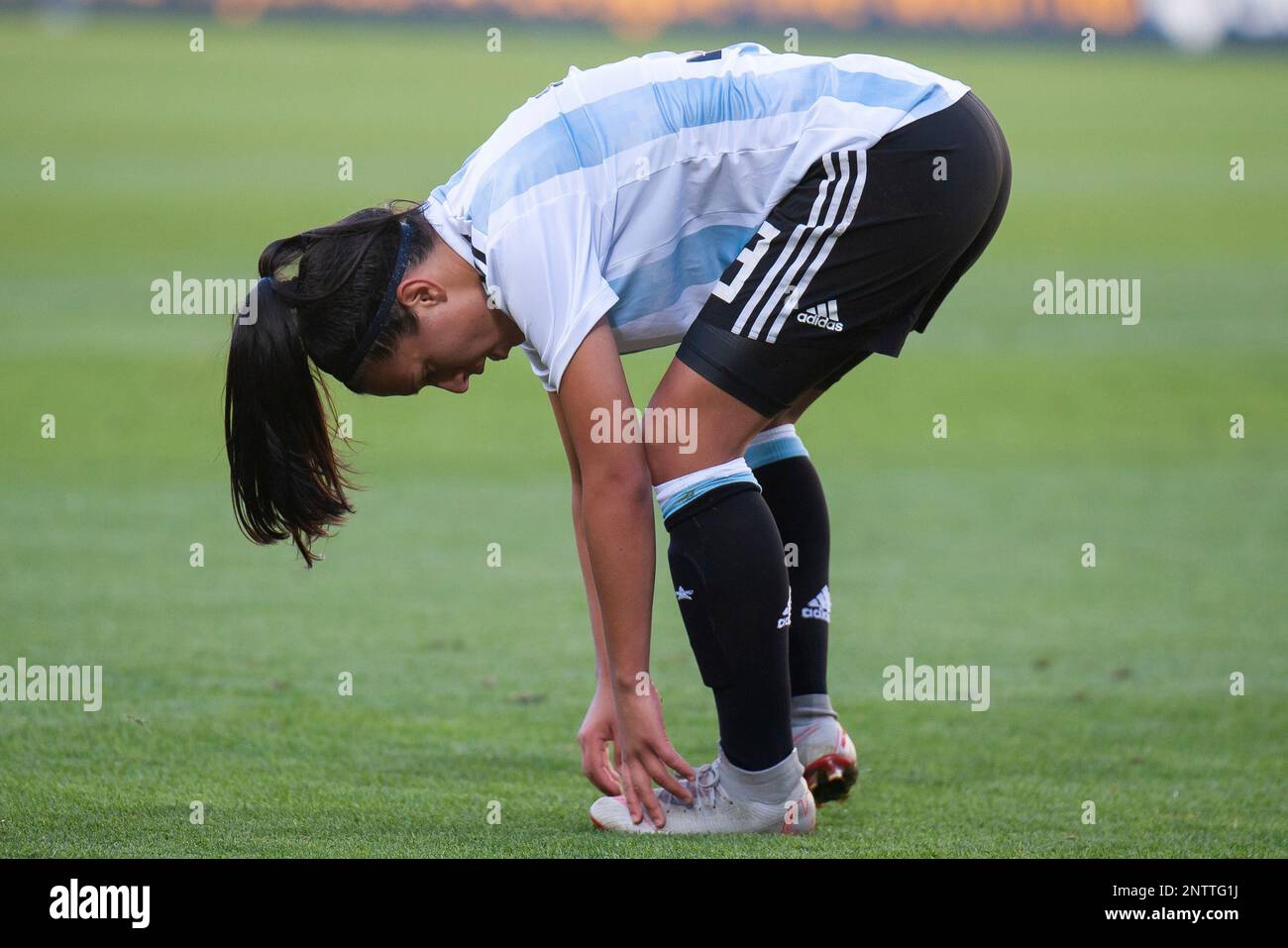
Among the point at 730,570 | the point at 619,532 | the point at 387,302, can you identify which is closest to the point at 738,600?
the point at 730,570

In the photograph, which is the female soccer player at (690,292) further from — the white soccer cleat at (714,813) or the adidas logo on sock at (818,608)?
the adidas logo on sock at (818,608)

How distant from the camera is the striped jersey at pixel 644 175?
274 centimetres

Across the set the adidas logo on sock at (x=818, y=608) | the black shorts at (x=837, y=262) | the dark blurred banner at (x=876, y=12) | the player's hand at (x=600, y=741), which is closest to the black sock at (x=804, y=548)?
the adidas logo on sock at (x=818, y=608)

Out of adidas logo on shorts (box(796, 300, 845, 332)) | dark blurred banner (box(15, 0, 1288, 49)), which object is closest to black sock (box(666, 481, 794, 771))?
adidas logo on shorts (box(796, 300, 845, 332))

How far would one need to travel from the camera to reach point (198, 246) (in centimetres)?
1902

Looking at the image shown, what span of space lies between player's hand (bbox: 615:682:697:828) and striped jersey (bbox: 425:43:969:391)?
22.8 inches

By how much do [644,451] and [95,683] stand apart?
6.81ft

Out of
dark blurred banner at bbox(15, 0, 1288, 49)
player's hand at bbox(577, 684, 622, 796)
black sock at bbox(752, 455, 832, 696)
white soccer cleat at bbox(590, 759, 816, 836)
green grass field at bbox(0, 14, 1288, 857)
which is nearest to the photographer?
white soccer cleat at bbox(590, 759, 816, 836)

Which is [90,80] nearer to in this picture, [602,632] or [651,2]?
[651,2]

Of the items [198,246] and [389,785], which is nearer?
[389,785]

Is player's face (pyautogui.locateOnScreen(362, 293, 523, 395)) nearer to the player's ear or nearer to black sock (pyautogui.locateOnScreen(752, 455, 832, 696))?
the player's ear

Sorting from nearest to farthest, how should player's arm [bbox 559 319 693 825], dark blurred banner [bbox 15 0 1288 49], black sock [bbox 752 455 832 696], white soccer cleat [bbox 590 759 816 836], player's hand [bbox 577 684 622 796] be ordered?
player's arm [bbox 559 319 693 825]
white soccer cleat [bbox 590 759 816 836]
player's hand [bbox 577 684 622 796]
black sock [bbox 752 455 832 696]
dark blurred banner [bbox 15 0 1288 49]

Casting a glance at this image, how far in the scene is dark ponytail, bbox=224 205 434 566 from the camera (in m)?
2.89

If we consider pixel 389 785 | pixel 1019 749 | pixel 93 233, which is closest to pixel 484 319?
pixel 389 785
